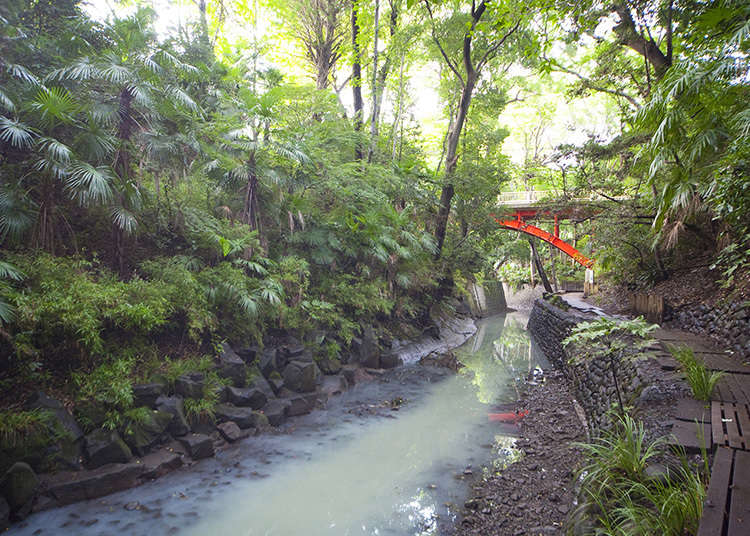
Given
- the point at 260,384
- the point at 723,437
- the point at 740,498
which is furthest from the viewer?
the point at 260,384

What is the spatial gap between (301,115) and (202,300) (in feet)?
24.4

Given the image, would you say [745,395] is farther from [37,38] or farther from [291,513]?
[37,38]

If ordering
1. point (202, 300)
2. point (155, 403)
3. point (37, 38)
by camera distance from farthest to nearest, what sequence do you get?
point (37, 38)
point (202, 300)
point (155, 403)

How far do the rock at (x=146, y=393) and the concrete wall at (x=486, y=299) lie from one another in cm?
1870

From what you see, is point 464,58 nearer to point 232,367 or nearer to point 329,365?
point 329,365

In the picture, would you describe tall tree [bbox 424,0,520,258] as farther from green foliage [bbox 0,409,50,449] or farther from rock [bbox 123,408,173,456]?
green foliage [bbox 0,409,50,449]

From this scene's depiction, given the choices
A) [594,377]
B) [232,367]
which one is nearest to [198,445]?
[232,367]

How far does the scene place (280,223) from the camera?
31.4 feet

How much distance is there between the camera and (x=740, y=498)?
2475mm

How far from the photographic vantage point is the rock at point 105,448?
15.4 ft

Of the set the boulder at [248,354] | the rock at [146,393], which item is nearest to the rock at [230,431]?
the rock at [146,393]

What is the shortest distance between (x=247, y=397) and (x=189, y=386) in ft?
3.39

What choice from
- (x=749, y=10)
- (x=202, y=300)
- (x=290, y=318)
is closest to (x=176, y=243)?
(x=202, y=300)

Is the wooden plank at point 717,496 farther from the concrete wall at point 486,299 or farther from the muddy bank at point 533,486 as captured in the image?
the concrete wall at point 486,299
